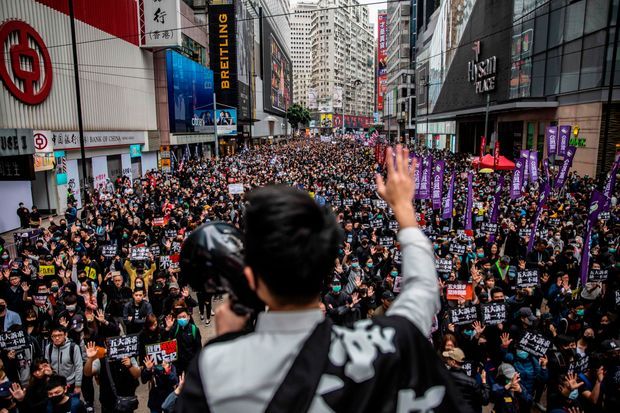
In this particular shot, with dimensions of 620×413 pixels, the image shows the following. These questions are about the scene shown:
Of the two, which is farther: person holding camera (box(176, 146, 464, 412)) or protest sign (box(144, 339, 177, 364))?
protest sign (box(144, 339, 177, 364))

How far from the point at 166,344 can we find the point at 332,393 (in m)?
5.29

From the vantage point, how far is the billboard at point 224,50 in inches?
2101

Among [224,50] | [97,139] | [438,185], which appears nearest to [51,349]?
[438,185]

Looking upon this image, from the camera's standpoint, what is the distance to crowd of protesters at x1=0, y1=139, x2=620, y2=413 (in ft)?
18.1

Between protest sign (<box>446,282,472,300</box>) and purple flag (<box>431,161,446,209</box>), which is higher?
purple flag (<box>431,161,446,209</box>)

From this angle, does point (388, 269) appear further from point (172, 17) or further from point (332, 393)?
point (172, 17)

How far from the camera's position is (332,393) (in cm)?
120

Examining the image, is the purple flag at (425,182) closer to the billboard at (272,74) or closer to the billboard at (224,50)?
the billboard at (224,50)

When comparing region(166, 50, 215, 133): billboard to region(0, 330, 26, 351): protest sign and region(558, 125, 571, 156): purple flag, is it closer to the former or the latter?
region(558, 125, 571, 156): purple flag

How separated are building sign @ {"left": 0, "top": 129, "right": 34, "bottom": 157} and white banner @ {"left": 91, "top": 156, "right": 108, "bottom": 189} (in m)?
8.26

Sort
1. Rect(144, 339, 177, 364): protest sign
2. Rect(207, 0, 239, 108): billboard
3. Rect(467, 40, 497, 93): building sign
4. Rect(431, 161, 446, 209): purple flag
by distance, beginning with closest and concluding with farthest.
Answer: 1. Rect(144, 339, 177, 364): protest sign
2. Rect(431, 161, 446, 209): purple flag
3. Rect(467, 40, 497, 93): building sign
4. Rect(207, 0, 239, 108): billboard

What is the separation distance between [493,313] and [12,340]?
267 inches

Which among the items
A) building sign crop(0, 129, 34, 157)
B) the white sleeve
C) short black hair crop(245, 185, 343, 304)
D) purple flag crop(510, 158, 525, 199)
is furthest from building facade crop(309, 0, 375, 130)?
short black hair crop(245, 185, 343, 304)

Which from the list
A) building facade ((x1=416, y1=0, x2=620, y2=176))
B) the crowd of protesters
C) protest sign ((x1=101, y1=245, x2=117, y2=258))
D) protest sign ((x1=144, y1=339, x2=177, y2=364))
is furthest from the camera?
building facade ((x1=416, y1=0, x2=620, y2=176))
